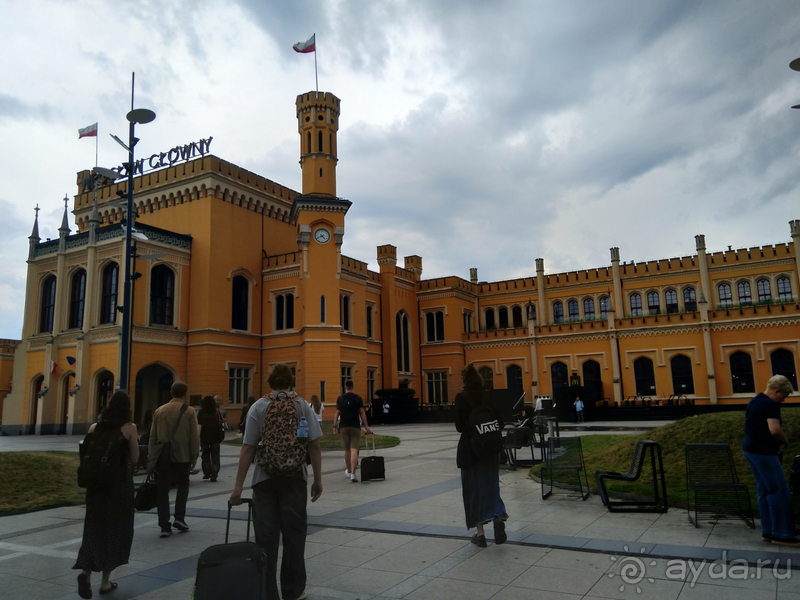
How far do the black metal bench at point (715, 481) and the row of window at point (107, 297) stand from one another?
28.9 metres

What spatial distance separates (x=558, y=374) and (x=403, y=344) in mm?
11263

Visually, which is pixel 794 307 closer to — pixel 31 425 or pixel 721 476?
pixel 721 476

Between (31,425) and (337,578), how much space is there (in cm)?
3213

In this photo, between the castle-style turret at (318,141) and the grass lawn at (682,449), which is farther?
the castle-style turret at (318,141)

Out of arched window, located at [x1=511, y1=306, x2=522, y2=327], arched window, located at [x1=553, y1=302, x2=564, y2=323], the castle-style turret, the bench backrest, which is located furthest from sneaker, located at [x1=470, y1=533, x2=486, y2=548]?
arched window, located at [x1=511, y1=306, x2=522, y2=327]

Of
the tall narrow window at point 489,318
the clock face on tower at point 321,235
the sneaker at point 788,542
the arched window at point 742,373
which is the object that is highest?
the clock face on tower at point 321,235

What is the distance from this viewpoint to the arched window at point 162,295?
31109 mm

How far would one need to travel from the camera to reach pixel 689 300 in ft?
136

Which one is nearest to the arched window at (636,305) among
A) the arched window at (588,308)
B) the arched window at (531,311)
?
the arched window at (588,308)

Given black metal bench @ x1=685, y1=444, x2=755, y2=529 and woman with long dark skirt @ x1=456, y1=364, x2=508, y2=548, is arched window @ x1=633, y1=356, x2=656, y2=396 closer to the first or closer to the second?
black metal bench @ x1=685, y1=444, x2=755, y2=529

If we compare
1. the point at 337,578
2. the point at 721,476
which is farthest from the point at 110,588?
the point at 721,476

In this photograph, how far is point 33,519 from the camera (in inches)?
339

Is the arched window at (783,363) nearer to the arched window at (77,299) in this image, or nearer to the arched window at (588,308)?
the arched window at (588,308)

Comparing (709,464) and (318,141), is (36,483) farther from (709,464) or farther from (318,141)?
(318,141)
